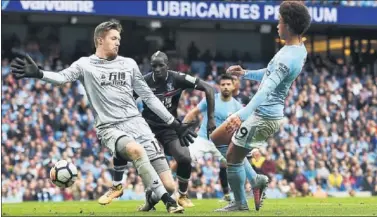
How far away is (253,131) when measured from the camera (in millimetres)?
11531

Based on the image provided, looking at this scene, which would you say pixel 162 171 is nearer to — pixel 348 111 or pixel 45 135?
pixel 45 135

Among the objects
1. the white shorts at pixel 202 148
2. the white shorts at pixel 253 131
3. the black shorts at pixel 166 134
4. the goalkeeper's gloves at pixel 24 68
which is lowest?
the white shorts at pixel 202 148

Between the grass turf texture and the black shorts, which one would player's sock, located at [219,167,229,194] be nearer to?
the grass turf texture

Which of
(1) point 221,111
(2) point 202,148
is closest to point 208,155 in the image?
(2) point 202,148

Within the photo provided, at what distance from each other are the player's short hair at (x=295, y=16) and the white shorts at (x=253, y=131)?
1123 mm

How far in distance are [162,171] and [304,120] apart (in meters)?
18.9

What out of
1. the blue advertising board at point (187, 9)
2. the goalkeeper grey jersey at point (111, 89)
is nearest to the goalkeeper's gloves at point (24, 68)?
the goalkeeper grey jersey at point (111, 89)

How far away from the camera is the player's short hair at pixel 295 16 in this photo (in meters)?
11.2

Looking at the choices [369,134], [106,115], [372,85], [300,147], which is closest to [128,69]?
[106,115]

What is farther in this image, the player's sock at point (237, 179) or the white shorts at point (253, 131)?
the player's sock at point (237, 179)

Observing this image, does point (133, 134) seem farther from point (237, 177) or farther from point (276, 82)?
point (276, 82)

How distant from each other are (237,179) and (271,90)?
1537mm

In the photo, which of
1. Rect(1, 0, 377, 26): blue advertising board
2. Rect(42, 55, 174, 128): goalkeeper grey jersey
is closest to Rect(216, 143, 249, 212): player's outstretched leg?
Rect(42, 55, 174, 128): goalkeeper grey jersey

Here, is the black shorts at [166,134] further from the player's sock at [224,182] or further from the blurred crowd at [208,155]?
the blurred crowd at [208,155]
